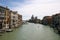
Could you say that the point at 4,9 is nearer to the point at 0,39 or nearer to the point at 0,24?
the point at 0,24

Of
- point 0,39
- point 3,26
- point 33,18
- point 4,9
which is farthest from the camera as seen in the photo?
point 33,18

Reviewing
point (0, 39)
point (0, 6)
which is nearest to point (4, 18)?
point (0, 6)

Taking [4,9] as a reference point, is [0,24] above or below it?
below

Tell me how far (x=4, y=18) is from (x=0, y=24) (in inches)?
62.6

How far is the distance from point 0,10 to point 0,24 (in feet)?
9.24

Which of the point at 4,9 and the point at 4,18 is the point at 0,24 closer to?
the point at 4,18

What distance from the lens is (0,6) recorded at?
2844 cm

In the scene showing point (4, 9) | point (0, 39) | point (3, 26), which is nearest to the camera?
point (0, 39)

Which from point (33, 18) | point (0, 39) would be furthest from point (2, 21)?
point (33, 18)

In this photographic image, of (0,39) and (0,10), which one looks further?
(0,10)

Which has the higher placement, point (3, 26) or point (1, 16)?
point (1, 16)

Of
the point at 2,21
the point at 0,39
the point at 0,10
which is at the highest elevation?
the point at 0,10

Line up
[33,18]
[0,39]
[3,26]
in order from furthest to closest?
[33,18] < [3,26] < [0,39]

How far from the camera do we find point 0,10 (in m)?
26.9
